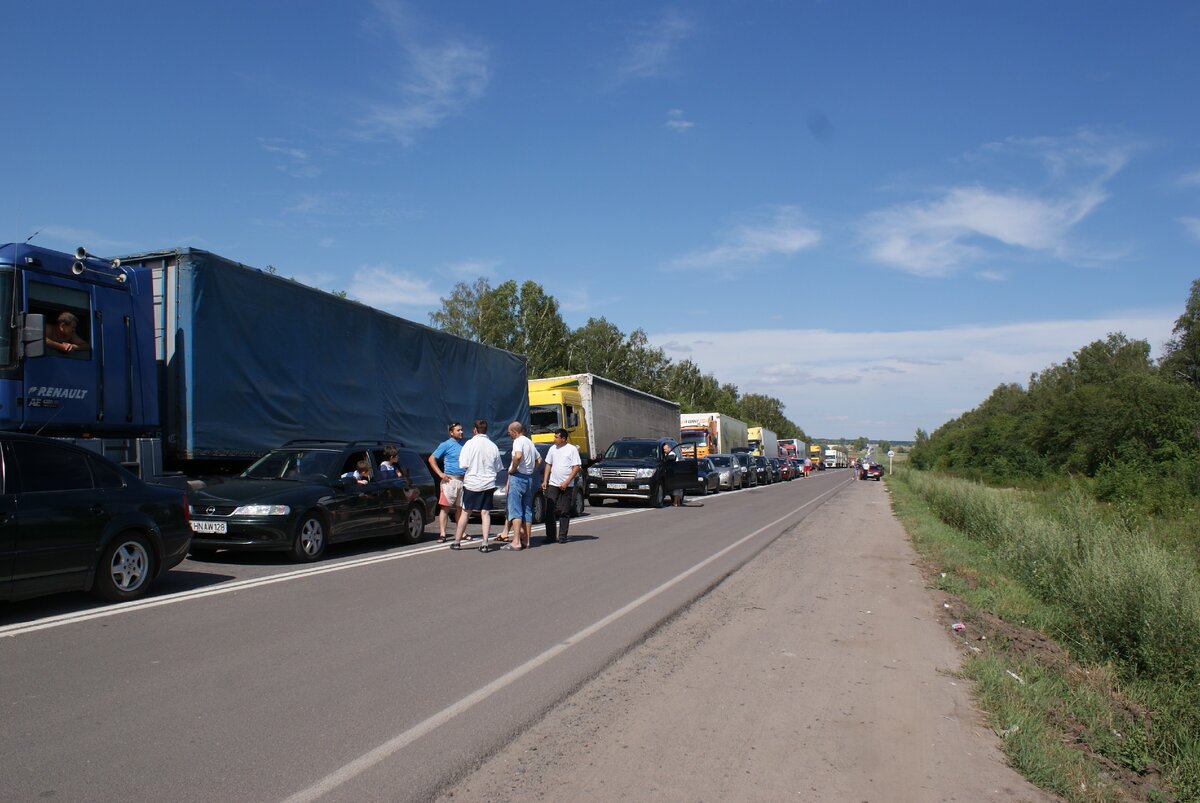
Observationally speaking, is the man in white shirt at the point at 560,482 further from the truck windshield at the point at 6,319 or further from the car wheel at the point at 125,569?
the truck windshield at the point at 6,319

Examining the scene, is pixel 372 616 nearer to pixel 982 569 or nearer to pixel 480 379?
pixel 982 569

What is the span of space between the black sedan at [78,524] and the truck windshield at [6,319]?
242cm

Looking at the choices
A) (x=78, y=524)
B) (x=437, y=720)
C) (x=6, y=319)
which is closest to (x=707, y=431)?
(x=6, y=319)

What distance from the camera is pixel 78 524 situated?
7.36 meters

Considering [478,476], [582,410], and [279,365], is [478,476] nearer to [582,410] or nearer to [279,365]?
[279,365]

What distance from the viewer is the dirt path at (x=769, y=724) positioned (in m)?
4.20

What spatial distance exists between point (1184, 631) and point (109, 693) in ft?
26.6

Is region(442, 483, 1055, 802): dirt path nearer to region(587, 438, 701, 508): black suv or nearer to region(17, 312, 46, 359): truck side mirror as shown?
region(17, 312, 46, 359): truck side mirror

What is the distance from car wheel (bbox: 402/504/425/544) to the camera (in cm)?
1340

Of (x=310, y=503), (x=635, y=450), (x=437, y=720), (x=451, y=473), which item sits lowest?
(x=437, y=720)

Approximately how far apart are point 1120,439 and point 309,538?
31.6 meters

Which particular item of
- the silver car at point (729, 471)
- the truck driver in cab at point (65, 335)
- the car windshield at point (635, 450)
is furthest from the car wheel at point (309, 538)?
the silver car at point (729, 471)

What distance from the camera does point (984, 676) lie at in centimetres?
632

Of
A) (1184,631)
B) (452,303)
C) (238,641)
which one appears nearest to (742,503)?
(1184,631)
